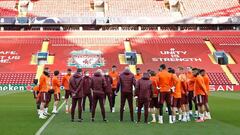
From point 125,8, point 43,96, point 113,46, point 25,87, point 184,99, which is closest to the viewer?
point 184,99

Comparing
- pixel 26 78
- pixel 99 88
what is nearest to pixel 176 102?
pixel 99 88

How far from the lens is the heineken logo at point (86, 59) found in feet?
181

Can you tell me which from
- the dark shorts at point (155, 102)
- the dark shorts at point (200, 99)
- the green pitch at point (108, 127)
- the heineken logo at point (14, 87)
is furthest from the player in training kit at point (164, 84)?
the heineken logo at point (14, 87)

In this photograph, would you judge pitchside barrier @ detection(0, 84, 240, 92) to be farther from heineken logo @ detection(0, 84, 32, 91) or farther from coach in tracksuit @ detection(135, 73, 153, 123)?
coach in tracksuit @ detection(135, 73, 153, 123)

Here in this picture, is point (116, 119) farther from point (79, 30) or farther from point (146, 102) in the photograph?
point (79, 30)

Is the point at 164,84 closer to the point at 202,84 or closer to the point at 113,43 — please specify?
the point at 202,84

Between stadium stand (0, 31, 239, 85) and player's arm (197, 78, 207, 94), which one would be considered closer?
player's arm (197, 78, 207, 94)

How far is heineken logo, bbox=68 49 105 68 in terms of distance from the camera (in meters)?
55.2

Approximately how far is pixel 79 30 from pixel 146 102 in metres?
48.7

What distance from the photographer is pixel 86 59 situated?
5647 cm

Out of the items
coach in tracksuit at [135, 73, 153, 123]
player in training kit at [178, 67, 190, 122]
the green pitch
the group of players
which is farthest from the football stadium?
coach in tracksuit at [135, 73, 153, 123]

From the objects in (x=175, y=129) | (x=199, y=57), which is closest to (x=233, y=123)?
(x=175, y=129)

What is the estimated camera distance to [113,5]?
72.3 meters

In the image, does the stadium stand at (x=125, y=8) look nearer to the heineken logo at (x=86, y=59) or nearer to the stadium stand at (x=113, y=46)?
the stadium stand at (x=113, y=46)
